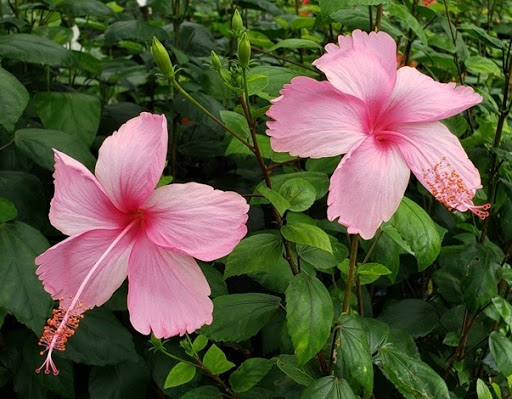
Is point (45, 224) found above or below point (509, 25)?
below

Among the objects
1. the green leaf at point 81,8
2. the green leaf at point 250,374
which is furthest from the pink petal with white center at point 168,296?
the green leaf at point 81,8

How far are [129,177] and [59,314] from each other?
7.0 inches

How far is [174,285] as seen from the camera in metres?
0.74

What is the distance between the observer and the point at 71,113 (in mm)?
1407

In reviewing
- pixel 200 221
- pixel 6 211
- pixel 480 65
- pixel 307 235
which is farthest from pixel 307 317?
pixel 480 65

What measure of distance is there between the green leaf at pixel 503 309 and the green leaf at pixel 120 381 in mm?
706

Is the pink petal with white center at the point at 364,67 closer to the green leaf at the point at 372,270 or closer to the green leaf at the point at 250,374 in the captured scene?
the green leaf at the point at 372,270

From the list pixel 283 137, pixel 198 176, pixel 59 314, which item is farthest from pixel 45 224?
pixel 283 137

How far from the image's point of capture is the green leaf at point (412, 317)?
4.34 feet

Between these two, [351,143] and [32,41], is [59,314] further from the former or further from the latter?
[32,41]

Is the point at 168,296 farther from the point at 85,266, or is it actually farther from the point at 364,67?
the point at 364,67

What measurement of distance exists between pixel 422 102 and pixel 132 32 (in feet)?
3.18

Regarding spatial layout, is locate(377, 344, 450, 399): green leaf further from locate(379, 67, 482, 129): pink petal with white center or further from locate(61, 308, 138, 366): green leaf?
locate(61, 308, 138, 366): green leaf

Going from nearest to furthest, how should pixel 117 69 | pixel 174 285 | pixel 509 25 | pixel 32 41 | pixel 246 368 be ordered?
pixel 174 285
pixel 246 368
pixel 32 41
pixel 117 69
pixel 509 25
